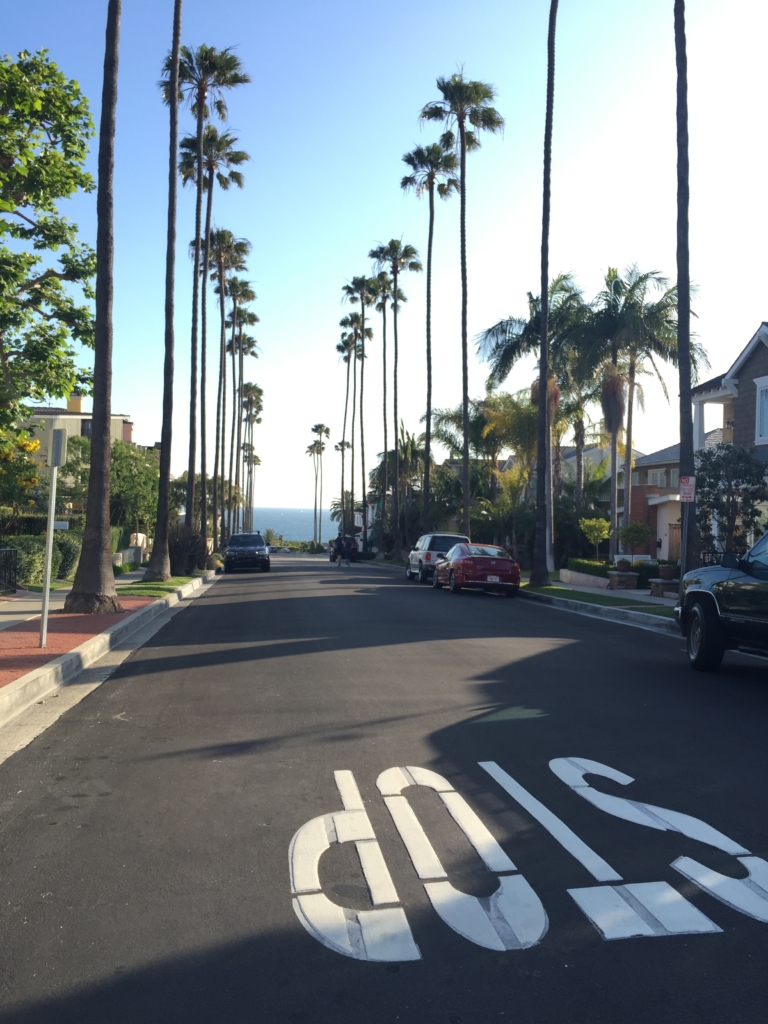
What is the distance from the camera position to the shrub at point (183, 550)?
110 ft

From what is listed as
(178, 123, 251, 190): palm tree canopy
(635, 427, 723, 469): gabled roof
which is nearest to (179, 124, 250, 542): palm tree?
(178, 123, 251, 190): palm tree canopy

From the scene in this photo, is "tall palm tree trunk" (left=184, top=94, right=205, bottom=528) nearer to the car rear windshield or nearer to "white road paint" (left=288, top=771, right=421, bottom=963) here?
the car rear windshield

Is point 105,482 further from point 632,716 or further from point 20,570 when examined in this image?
point 632,716

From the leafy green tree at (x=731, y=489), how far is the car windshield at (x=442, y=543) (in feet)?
34.9

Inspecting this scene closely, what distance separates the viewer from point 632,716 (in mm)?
8656

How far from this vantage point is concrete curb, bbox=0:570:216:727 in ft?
28.7

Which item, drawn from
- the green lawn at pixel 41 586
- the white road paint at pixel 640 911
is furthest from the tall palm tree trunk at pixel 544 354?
the white road paint at pixel 640 911

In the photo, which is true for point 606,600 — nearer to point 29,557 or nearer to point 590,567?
point 590,567

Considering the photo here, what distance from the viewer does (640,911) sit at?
431 centimetres

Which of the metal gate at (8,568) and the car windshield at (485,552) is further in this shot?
the car windshield at (485,552)

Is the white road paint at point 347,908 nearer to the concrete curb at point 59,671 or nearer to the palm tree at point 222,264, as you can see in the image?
the concrete curb at point 59,671

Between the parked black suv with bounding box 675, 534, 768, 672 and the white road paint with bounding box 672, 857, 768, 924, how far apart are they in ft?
18.4

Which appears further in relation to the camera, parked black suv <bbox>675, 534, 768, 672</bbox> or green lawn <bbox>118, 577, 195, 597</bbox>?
green lawn <bbox>118, 577, 195, 597</bbox>

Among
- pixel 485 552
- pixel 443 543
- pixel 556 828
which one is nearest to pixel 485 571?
pixel 485 552
